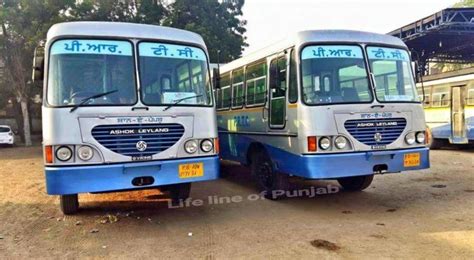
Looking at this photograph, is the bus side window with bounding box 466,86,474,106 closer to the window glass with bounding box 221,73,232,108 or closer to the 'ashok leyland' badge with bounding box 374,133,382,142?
the window glass with bounding box 221,73,232,108

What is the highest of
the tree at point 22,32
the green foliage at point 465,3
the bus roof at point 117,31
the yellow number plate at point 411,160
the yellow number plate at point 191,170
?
the green foliage at point 465,3

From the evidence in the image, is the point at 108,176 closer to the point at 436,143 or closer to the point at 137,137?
the point at 137,137

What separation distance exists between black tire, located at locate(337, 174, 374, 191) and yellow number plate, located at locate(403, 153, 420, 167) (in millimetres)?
1369

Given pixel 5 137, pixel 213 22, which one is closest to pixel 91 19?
pixel 213 22

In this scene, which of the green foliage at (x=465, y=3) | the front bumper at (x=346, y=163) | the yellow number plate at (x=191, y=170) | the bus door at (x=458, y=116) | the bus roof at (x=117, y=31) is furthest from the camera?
the green foliage at (x=465, y=3)

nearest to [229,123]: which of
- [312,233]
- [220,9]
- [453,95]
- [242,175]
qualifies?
[242,175]

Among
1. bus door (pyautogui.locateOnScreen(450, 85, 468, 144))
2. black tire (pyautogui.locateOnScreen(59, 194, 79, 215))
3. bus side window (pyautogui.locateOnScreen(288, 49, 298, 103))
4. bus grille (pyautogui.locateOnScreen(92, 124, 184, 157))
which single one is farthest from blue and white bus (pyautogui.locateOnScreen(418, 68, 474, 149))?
black tire (pyautogui.locateOnScreen(59, 194, 79, 215))

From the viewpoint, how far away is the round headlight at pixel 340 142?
604cm

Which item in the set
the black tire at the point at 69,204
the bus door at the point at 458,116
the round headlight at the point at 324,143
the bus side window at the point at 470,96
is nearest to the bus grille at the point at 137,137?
the black tire at the point at 69,204

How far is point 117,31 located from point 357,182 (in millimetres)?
5191

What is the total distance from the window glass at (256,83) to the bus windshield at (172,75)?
1.91 metres

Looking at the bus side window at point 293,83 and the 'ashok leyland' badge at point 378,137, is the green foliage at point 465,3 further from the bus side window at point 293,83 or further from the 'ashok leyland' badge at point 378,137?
the bus side window at point 293,83

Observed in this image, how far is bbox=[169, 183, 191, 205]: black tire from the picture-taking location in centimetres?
679

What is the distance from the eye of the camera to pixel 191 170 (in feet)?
18.6
